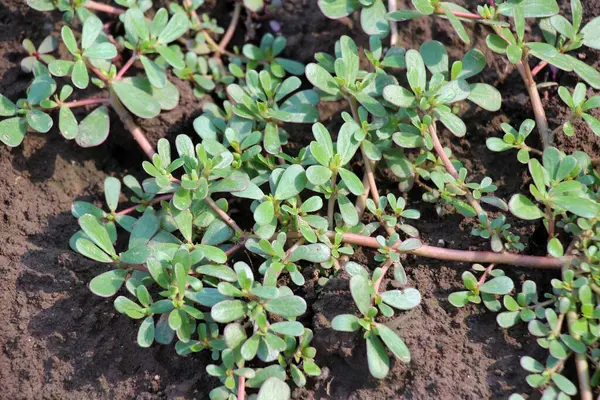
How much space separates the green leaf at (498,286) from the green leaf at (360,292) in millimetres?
343

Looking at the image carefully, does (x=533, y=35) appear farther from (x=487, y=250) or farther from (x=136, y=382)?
(x=136, y=382)

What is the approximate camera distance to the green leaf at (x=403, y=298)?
1679 mm

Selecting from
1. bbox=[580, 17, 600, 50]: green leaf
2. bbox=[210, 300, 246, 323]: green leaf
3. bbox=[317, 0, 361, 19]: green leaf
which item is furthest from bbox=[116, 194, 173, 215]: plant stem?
bbox=[580, 17, 600, 50]: green leaf

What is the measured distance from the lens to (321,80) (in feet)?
6.64

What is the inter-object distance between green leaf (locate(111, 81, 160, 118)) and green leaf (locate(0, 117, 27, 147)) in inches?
12.8

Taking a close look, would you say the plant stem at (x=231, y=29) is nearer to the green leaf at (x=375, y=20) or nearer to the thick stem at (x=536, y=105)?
the green leaf at (x=375, y=20)

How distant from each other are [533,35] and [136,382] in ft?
5.85

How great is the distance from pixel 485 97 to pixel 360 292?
0.83m

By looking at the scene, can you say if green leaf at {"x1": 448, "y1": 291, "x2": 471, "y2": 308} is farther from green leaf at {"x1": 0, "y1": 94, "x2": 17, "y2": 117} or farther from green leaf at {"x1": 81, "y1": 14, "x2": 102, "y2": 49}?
green leaf at {"x1": 0, "y1": 94, "x2": 17, "y2": 117}

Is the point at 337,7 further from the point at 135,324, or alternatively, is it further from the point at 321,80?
the point at 135,324

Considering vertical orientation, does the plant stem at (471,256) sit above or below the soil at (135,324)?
above

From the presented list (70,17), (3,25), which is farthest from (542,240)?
(3,25)

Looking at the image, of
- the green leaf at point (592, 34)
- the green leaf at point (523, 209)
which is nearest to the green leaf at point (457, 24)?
the green leaf at point (592, 34)

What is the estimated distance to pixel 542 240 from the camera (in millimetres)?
1952
